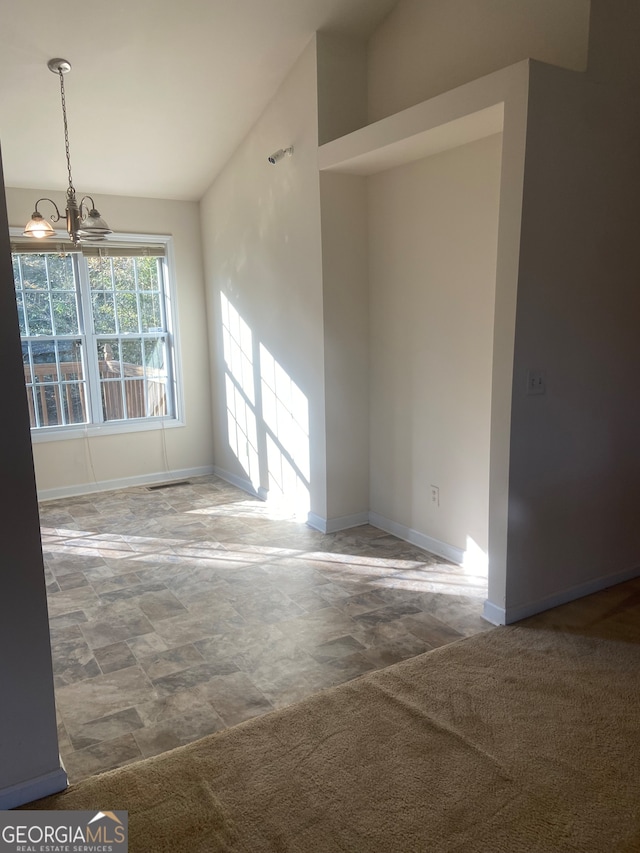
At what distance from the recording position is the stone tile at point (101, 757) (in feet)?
7.09

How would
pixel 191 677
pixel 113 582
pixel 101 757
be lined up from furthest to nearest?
pixel 113 582
pixel 191 677
pixel 101 757

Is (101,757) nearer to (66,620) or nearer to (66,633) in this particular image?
(66,633)

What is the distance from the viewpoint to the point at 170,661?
286 cm

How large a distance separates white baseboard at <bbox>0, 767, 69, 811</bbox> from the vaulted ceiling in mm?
3531

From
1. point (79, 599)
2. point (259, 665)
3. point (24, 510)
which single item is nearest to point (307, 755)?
point (259, 665)

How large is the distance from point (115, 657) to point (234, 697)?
2.22 feet

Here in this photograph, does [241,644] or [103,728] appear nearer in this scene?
[103,728]

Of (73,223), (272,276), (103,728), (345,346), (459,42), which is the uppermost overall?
(459,42)

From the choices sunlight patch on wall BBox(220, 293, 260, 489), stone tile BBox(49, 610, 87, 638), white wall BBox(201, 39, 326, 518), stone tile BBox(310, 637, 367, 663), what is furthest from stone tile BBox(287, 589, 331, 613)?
sunlight patch on wall BBox(220, 293, 260, 489)

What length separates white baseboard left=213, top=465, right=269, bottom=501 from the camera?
529 centimetres

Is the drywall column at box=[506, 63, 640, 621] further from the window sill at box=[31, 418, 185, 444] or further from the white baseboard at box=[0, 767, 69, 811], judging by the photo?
the window sill at box=[31, 418, 185, 444]

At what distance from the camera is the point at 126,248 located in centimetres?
545

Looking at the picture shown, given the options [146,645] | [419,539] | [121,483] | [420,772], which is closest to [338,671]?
[420,772]

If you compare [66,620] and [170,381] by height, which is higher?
[170,381]
